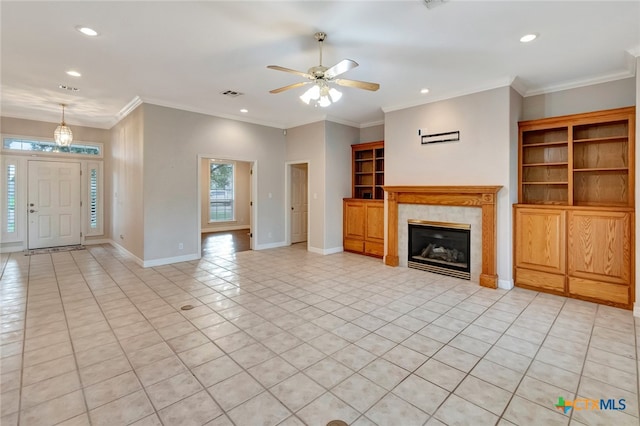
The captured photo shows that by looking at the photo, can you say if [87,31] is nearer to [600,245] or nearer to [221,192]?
[600,245]

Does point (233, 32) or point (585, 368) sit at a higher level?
point (233, 32)

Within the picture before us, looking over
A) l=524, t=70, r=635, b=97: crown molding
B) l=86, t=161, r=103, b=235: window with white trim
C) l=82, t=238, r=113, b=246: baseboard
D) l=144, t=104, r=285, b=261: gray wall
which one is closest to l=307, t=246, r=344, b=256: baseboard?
l=144, t=104, r=285, b=261: gray wall

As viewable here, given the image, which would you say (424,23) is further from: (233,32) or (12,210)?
(12,210)

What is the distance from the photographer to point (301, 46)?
348 centimetres

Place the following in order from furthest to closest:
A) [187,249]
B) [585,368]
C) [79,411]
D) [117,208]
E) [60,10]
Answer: [117,208], [187,249], [60,10], [585,368], [79,411]

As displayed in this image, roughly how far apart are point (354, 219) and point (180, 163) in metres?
3.80

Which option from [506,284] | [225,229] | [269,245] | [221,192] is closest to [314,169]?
[269,245]

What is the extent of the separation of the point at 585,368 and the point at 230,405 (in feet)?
9.01

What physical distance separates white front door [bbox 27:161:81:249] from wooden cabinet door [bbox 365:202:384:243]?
283 inches

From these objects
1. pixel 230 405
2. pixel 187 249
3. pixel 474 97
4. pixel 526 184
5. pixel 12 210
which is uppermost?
pixel 474 97

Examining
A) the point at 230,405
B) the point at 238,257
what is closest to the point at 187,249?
the point at 238,257

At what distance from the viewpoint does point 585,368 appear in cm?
245

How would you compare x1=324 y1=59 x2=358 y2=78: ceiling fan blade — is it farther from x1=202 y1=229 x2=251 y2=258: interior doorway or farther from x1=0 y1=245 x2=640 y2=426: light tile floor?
x1=202 y1=229 x2=251 y2=258: interior doorway

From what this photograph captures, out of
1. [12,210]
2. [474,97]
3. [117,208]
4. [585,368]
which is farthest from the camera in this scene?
[117,208]
